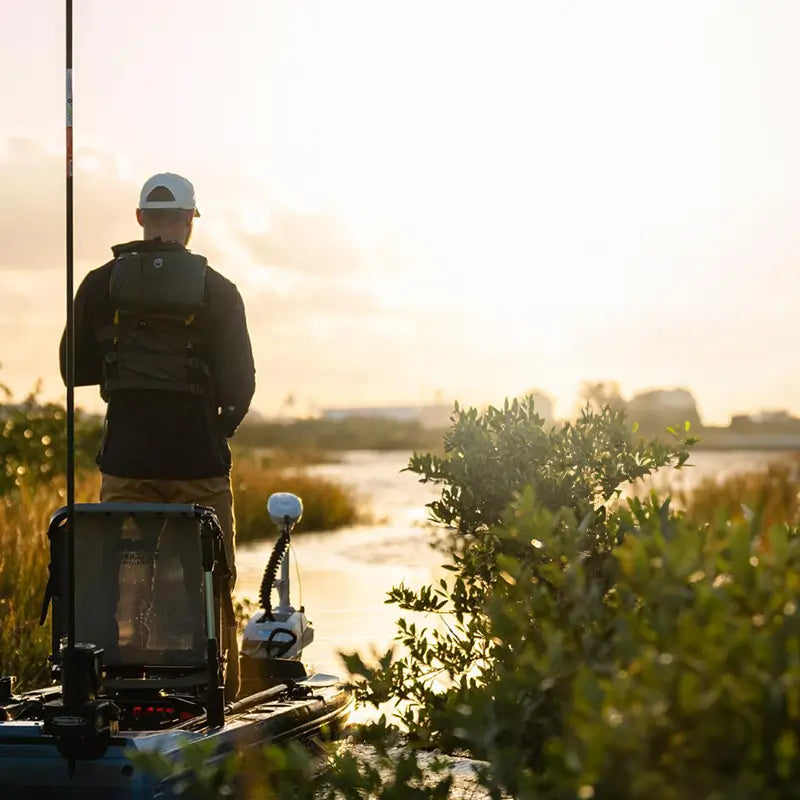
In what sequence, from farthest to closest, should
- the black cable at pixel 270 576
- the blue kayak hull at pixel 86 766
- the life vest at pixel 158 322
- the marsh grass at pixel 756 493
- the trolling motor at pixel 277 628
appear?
the marsh grass at pixel 756 493
the black cable at pixel 270 576
the trolling motor at pixel 277 628
the life vest at pixel 158 322
the blue kayak hull at pixel 86 766

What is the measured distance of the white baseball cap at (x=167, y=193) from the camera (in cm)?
652

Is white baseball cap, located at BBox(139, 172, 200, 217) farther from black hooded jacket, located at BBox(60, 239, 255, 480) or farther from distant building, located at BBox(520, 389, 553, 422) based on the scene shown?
distant building, located at BBox(520, 389, 553, 422)

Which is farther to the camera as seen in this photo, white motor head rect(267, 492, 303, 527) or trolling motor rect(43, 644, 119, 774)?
white motor head rect(267, 492, 303, 527)

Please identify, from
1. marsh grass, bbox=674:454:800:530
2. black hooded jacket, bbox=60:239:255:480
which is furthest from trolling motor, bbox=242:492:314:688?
marsh grass, bbox=674:454:800:530

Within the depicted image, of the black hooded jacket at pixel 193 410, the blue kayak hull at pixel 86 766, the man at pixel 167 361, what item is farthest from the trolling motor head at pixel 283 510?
the blue kayak hull at pixel 86 766

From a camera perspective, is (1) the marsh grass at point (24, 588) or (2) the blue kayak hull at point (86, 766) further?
(1) the marsh grass at point (24, 588)

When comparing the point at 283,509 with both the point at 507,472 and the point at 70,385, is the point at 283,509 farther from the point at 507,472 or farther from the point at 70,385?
the point at 70,385

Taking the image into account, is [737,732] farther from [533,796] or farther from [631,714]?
[533,796]

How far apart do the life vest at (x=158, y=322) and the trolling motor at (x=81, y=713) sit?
1.51m

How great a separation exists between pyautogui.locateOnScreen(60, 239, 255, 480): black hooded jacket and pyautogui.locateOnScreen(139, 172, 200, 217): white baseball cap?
171 mm

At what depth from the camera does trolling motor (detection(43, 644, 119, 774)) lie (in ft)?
16.3

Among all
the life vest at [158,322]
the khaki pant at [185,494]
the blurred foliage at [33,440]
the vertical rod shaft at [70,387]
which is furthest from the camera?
the blurred foliage at [33,440]

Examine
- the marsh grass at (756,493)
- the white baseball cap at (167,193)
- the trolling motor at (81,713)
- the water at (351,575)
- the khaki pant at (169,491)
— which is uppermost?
the white baseball cap at (167,193)

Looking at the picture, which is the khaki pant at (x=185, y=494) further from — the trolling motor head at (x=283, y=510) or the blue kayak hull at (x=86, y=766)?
the trolling motor head at (x=283, y=510)
